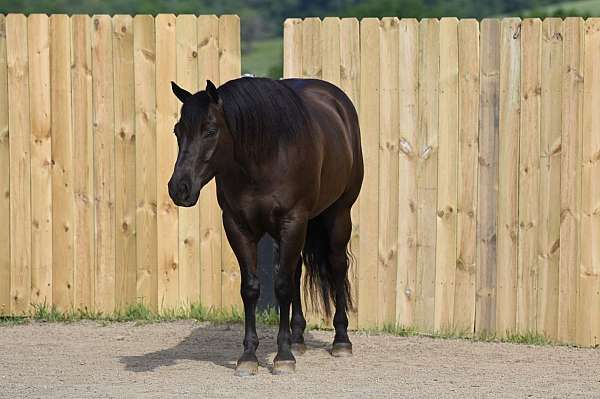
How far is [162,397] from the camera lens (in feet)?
19.2

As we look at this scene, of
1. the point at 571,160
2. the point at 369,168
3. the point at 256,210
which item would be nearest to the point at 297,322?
the point at 256,210

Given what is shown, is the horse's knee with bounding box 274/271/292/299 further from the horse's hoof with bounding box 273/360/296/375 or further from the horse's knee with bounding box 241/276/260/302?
the horse's hoof with bounding box 273/360/296/375

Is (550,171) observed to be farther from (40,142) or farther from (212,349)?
(40,142)

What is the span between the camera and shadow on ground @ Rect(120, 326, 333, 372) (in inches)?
272

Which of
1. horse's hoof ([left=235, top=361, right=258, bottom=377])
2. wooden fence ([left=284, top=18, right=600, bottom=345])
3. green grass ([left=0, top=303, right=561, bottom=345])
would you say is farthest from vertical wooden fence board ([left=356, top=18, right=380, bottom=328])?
horse's hoof ([left=235, top=361, right=258, bottom=377])

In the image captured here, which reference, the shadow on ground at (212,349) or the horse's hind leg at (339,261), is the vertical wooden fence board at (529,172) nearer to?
the horse's hind leg at (339,261)

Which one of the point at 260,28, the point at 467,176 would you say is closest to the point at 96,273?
the point at 467,176

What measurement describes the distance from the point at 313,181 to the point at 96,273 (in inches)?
92.3

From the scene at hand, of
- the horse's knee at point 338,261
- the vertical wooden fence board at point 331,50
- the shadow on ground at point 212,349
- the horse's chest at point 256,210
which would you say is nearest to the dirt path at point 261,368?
the shadow on ground at point 212,349

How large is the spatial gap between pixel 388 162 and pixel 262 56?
4216 centimetres

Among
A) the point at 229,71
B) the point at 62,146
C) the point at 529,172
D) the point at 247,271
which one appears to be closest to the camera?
the point at 247,271

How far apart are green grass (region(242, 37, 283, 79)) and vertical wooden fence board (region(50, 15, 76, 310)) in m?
34.7

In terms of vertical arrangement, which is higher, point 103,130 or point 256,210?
point 103,130

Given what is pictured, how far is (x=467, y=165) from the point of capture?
308 inches
